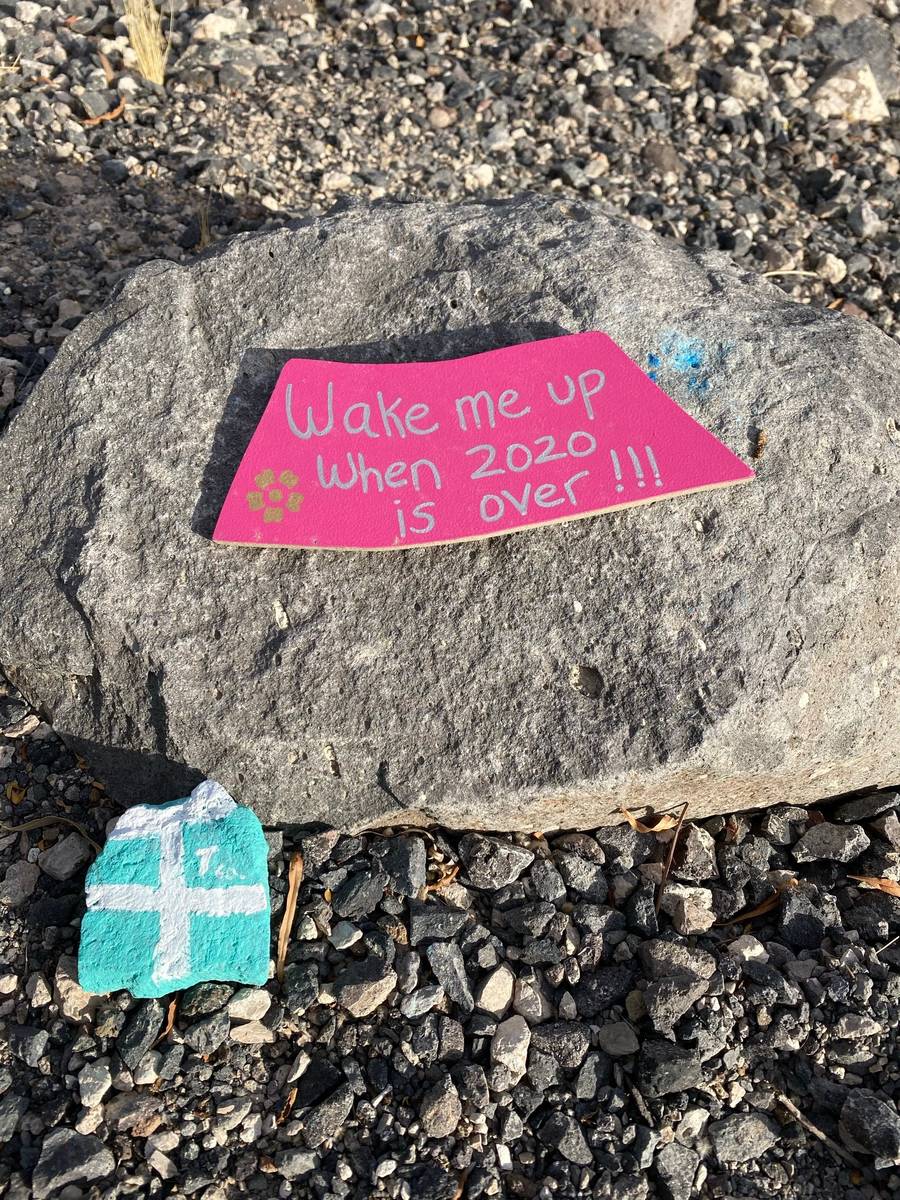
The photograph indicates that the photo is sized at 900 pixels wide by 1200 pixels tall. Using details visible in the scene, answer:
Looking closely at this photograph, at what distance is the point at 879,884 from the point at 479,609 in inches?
36.3

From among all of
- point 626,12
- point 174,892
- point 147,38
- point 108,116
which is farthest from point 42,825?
point 626,12

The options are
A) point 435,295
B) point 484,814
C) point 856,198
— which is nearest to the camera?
point 484,814

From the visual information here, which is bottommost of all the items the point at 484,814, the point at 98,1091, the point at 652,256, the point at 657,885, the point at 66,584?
the point at 98,1091

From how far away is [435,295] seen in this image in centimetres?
235

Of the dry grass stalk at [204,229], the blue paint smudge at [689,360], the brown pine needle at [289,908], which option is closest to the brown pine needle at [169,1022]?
the brown pine needle at [289,908]

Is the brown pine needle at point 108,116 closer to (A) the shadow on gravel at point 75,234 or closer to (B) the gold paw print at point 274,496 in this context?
(A) the shadow on gravel at point 75,234

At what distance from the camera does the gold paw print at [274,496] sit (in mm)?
2045

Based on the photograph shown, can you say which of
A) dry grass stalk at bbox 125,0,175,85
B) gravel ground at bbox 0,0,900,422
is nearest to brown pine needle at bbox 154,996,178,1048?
gravel ground at bbox 0,0,900,422

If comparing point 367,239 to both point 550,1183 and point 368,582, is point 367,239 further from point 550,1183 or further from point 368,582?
point 550,1183

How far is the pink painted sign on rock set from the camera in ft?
6.64

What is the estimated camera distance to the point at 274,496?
206 cm

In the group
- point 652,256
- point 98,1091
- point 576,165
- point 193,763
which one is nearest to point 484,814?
point 193,763

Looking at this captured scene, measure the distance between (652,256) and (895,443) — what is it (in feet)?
2.24

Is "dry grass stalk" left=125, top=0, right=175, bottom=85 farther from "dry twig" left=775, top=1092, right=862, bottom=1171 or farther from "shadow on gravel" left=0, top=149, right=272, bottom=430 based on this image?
"dry twig" left=775, top=1092, right=862, bottom=1171
